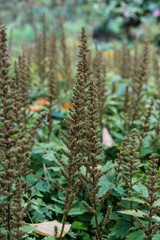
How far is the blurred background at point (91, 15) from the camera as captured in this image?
12.9m

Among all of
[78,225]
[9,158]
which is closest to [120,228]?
[78,225]

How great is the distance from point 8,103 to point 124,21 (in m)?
13.1

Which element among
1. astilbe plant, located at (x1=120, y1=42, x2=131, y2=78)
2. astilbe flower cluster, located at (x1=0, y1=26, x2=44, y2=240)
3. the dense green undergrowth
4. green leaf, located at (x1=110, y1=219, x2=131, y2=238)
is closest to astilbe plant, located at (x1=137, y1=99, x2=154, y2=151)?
the dense green undergrowth

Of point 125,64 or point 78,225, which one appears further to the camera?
point 125,64

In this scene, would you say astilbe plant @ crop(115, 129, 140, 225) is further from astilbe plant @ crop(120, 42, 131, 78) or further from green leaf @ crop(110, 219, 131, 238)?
astilbe plant @ crop(120, 42, 131, 78)

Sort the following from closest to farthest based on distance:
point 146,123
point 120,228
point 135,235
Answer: point 135,235 → point 120,228 → point 146,123

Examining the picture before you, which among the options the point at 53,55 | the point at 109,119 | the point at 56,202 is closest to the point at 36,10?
the point at 53,55

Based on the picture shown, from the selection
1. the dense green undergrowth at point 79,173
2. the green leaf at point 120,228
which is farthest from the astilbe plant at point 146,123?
the green leaf at point 120,228

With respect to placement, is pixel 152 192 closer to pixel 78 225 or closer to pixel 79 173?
pixel 79 173

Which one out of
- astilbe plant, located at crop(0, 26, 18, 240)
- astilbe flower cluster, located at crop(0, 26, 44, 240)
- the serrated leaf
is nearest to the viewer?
astilbe flower cluster, located at crop(0, 26, 44, 240)

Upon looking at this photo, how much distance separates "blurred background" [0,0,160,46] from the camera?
42.4 feet

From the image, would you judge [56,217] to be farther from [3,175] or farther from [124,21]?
[124,21]

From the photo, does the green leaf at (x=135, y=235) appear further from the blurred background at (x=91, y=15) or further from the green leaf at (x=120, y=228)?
the blurred background at (x=91, y=15)

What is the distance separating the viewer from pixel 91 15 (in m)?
15.3
